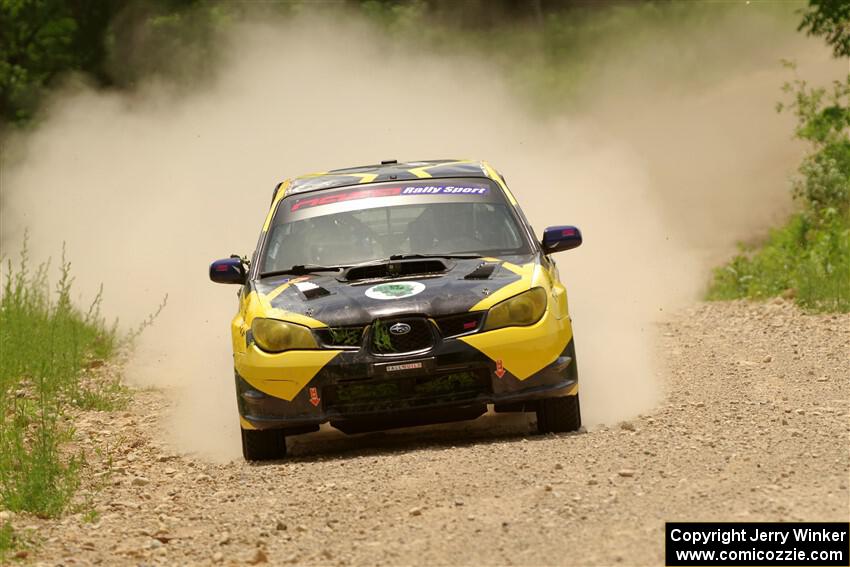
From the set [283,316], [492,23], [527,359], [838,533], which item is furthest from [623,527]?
[492,23]

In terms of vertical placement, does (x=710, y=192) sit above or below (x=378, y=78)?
below

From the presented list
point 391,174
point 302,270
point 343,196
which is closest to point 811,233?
point 391,174

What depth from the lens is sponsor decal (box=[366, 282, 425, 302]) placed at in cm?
→ 923

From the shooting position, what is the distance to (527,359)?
905 cm

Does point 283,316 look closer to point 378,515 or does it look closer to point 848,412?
point 378,515

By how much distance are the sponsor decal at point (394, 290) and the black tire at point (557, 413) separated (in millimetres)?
953

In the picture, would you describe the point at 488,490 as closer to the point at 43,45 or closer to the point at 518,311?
the point at 518,311

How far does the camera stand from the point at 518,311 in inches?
360

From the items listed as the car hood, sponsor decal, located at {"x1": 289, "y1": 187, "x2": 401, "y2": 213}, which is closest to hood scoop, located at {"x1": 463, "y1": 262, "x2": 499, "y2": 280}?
the car hood

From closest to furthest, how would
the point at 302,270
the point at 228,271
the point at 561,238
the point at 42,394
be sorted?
the point at 42,394 → the point at 302,270 → the point at 561,238 → the point at 228,271

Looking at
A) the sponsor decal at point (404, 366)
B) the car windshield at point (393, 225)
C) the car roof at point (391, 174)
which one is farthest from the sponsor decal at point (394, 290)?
the car roof at point (391, 174)

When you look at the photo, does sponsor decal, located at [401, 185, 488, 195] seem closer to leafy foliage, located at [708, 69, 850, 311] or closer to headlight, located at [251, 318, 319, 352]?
headlight, located at [251, 318, 319, 352]

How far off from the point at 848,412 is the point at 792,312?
18.4ft

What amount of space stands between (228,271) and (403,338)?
1738mm
